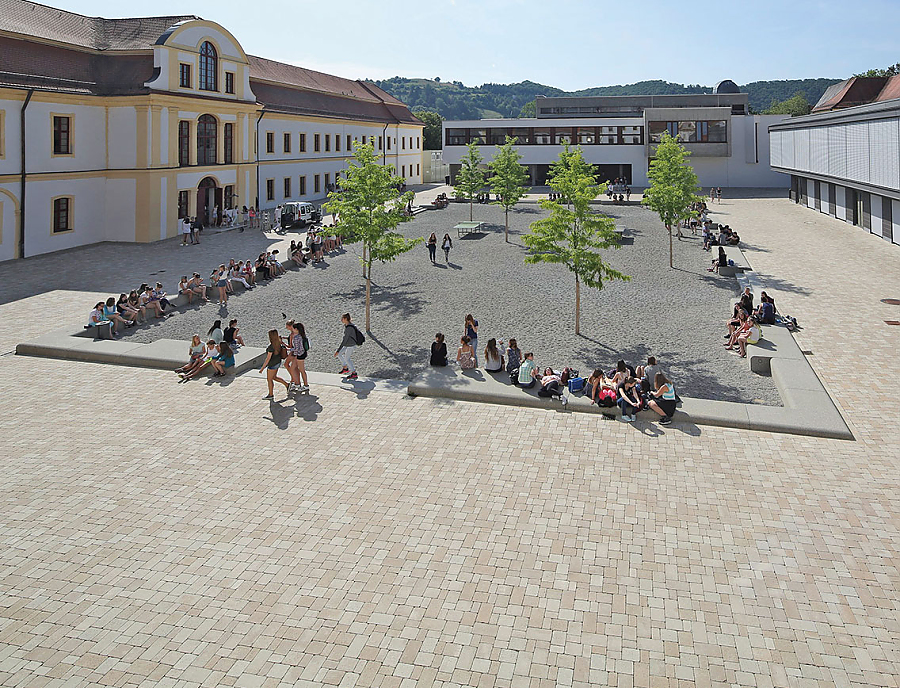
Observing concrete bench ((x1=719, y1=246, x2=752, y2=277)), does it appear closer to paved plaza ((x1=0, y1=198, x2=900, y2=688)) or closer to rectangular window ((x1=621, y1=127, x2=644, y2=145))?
paved plaza ((x1=0, y1=198, x2=900, y2=688))

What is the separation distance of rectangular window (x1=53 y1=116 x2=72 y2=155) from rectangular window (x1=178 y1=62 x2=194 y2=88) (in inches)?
235

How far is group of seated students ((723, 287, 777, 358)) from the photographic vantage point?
1750 cm

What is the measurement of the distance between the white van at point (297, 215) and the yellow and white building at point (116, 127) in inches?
147

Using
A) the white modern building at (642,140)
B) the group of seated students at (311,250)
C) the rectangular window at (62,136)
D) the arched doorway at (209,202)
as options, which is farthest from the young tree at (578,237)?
the white modern building at (642,140)

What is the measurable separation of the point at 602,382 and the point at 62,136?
2970cm

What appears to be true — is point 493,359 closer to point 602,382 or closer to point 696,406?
point 602,382

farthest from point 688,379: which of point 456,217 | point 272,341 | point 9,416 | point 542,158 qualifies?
point 542,158

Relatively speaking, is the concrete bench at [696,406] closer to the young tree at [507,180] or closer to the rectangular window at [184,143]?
the rectangular window at [184,143]

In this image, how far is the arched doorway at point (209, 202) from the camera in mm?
40344

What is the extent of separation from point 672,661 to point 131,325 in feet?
58.6

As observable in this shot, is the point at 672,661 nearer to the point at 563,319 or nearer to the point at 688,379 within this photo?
the point at 688,379

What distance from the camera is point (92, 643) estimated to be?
23.5 ft

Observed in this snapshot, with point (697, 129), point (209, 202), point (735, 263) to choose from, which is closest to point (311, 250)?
point (209, 202)

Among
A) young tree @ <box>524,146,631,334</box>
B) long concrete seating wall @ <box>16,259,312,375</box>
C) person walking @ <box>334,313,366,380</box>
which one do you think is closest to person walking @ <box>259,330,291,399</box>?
person walking @ <box>334,313,366,380</box>
